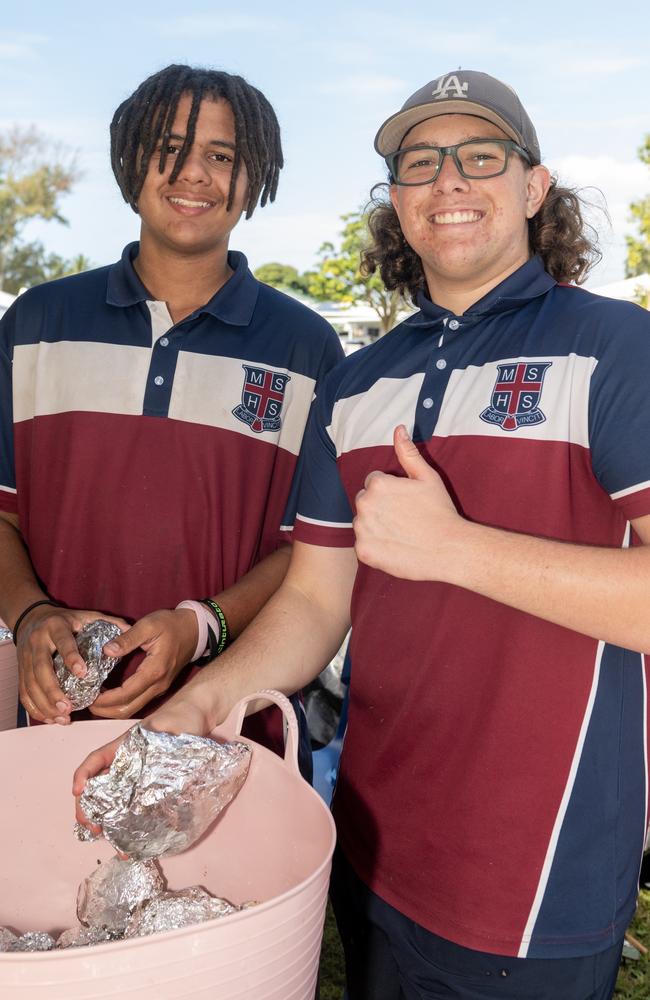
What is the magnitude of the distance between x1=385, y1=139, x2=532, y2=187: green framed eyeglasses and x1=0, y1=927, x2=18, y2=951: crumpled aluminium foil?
1423mm

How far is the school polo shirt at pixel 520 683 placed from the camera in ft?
4.67

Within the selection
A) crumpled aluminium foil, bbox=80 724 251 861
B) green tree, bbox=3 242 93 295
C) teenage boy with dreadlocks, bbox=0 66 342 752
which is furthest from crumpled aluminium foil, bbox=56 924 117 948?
green tree, bbox=3 242 93 295

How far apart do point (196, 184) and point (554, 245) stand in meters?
0.79

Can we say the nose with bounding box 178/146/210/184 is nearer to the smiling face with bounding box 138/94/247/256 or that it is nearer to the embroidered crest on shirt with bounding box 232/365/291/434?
the smiling face with bounding box 138/94/247/256

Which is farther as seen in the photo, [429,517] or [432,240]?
[432,240]

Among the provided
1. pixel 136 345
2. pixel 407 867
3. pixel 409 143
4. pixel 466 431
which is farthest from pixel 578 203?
pixel 407 867

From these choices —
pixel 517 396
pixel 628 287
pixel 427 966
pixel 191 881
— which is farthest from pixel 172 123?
pixel 628 287

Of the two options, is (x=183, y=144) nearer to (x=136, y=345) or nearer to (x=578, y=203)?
(x=136, y=345)

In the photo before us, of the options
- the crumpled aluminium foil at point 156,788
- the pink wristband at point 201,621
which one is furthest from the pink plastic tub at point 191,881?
the pink wristband at point 201,621

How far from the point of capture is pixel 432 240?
1.68 meters

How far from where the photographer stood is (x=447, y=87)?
1.72 meters

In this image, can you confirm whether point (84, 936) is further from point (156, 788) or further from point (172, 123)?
point (172, 123)

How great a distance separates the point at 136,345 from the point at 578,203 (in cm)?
102

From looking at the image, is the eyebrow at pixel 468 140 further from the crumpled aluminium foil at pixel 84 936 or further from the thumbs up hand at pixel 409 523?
the crumpled aluminium foil at pixel 84 936
